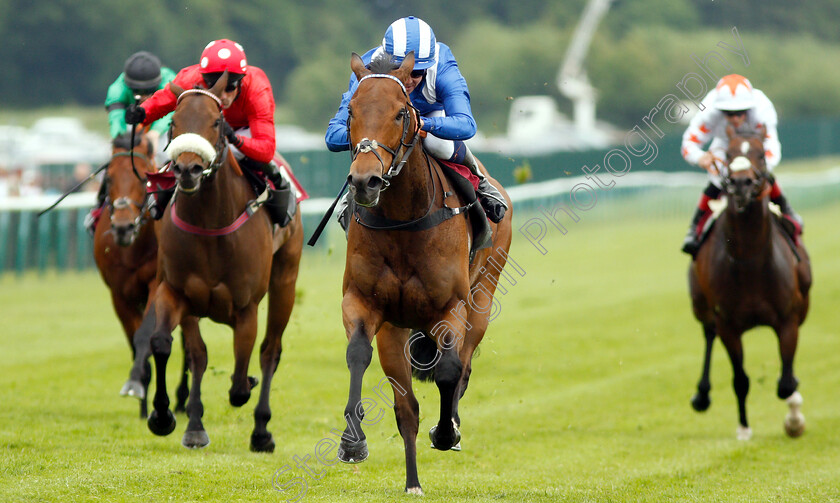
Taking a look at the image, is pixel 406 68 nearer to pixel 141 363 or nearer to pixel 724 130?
pixel 141 363

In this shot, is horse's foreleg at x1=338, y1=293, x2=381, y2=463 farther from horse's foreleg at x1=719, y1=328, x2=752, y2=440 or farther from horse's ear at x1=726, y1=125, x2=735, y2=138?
horse's foreleg at x1=719, y1=328, x2=752, y2=440

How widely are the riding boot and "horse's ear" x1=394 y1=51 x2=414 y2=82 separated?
1007mm

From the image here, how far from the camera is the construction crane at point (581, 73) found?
43.1m

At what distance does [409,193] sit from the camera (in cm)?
519

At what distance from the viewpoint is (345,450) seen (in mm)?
5039

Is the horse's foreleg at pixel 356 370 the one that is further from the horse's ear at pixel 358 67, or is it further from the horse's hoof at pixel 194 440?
the horse's hoof at pixel 194 440

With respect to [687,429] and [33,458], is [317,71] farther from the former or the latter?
[33,458]

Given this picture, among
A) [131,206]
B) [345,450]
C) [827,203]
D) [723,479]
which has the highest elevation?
[131,206]

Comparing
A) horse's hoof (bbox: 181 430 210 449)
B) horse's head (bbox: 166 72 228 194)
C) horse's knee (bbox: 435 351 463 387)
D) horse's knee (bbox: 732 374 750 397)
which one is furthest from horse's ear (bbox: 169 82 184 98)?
horse's knee (bbox: 732 374 750 397)

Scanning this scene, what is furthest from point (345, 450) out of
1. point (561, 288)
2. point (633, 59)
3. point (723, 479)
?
point (633, 59)

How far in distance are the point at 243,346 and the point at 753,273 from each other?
3846mm

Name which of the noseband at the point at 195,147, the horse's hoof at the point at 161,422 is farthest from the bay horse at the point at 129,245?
the noseband at the point at 195,147

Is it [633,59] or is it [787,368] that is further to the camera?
[633,59]

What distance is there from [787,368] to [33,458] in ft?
17.4
